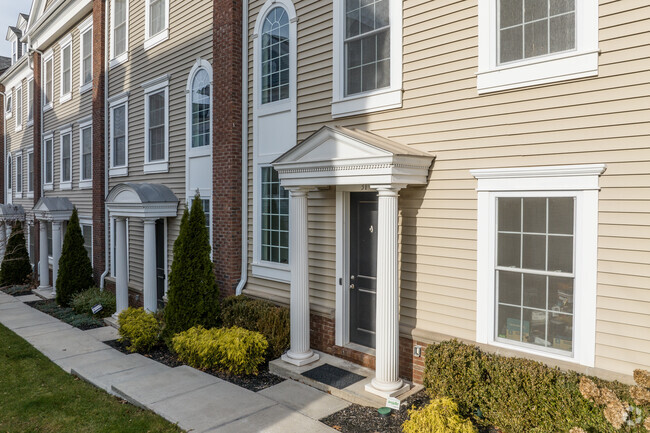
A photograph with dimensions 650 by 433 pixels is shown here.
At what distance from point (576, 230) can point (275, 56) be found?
5959 millimetres

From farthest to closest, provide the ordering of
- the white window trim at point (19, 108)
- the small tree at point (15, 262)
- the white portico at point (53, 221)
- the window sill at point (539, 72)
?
the white window trim at point (19, 108) < the small tree at point (15, 262) < the white portico at point (53, 221) < the window sill at point (539, 72)

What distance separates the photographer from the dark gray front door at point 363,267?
7.04m

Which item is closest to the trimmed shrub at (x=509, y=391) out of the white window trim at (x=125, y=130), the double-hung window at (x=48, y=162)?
the white window trim at (x=125, y=130)

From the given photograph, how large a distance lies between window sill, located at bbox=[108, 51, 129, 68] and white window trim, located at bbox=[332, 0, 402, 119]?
8033mm

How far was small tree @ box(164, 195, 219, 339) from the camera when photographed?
8219 millimetres

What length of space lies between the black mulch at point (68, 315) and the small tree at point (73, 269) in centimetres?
35

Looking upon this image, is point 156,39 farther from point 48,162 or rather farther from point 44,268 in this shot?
point 48,162

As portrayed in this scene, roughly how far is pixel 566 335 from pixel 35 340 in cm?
989

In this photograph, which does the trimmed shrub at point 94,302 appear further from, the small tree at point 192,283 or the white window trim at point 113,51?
the white window trim at point 113,51

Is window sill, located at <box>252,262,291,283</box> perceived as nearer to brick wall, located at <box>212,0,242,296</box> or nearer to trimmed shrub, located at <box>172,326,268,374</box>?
brick wall, located at <box>212,0,242,296</box>

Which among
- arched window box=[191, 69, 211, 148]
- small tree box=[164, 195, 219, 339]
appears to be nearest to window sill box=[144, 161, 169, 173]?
arched window box=[191, 69, 211, 148]

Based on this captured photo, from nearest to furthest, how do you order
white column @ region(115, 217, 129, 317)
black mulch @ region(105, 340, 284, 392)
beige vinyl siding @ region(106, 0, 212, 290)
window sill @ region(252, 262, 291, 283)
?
black mulch @ region(105, 340, 284, 392)
window sill @ region(252, 262, 291, 283)
beige vinyl siding @ region(106, 0, 212, 290)
white column @ region(115, 217, 129, 317)

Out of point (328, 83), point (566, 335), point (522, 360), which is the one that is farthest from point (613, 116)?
point (328, 83)

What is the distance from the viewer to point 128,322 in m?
8.78
